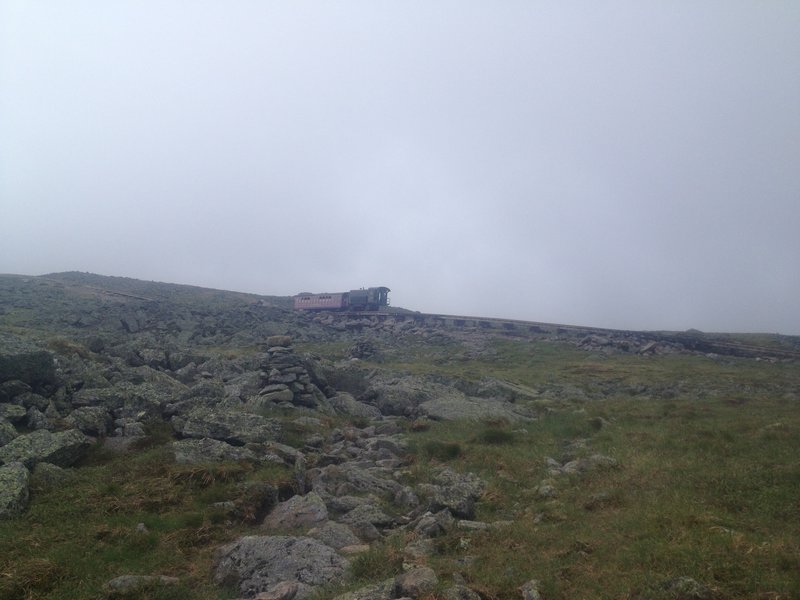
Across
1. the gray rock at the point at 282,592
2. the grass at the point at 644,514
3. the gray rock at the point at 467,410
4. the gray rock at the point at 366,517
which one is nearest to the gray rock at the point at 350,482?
the gray rock at the point at 366,517

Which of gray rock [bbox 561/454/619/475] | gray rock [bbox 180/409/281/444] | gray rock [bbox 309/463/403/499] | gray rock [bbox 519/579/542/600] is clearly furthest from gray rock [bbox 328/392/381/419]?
gray rock [bbox 519/579/542/600]

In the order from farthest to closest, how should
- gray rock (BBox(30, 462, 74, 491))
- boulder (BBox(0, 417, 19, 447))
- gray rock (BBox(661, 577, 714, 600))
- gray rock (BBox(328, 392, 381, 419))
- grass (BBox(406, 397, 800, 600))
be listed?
gray rock (BBox(328, 392, 381, 419))
boulder (BBox(0, 417, 19, 447))
gray rock (BBox(30, 462, 74, 491))
grass (BBox(406, 397, 800, 600))
gray rock (BBox(661, 577, 714, 600))

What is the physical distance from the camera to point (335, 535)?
29.2ft

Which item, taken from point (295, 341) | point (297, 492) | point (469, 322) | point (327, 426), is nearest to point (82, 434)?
point (297, 492)

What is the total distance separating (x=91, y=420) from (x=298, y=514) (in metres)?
7.36

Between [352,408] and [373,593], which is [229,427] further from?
[373,593]

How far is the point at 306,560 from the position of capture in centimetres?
771

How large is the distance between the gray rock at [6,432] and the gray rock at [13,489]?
153 centimetres

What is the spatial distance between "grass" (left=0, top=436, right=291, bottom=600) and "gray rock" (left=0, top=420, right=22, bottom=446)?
1705mm

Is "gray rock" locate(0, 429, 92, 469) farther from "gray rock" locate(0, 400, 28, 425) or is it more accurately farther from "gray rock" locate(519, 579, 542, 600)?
"gray rock" locate(519, 579, 542, 600)

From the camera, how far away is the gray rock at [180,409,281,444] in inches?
545

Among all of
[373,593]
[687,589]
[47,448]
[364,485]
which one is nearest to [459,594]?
[373,593]

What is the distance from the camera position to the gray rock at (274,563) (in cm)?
738

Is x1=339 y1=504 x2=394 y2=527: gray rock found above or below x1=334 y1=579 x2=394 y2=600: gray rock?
below
